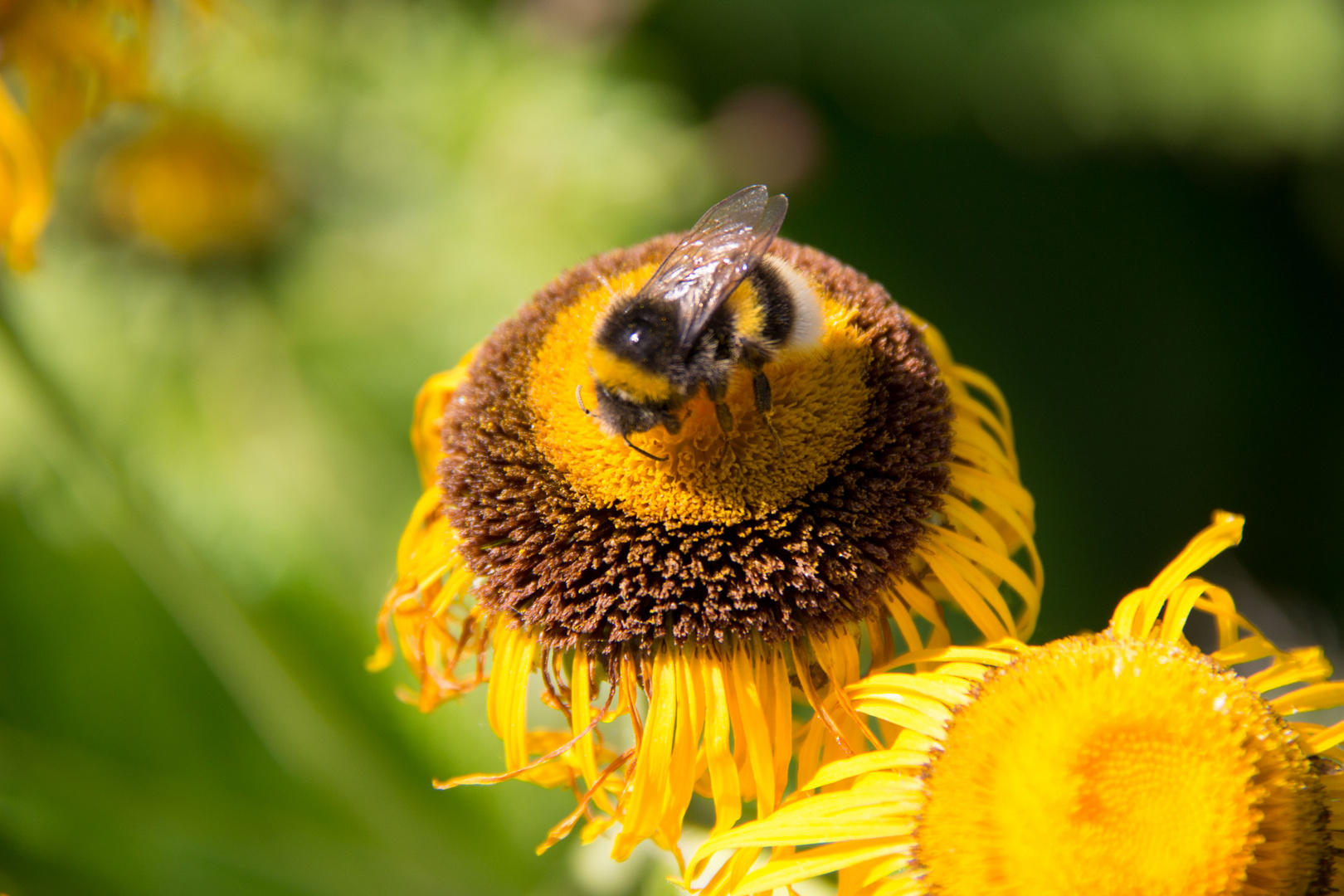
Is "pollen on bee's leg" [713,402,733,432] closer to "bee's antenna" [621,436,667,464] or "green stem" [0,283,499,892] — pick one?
"bee's antenna" [621,436,667,464]

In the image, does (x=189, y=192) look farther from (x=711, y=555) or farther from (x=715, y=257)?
(x=711, y=555)

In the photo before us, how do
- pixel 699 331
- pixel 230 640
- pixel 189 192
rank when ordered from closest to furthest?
pixel 699 331 < pixel 230 640 < pixel 189 192

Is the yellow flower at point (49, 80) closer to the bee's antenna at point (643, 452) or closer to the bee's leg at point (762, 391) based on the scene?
the bee's antenna at point (643, 452)

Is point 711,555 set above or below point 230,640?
below

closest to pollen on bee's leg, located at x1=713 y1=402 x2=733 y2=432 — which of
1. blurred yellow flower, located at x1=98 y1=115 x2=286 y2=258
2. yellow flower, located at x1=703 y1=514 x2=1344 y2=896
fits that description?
yellow flower, located at x1=703 y1=514 x2=1344 y2=896

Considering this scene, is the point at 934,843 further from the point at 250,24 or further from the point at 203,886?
the point at 250,24

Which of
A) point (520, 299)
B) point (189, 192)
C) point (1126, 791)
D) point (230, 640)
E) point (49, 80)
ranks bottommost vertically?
point (1126, 791)

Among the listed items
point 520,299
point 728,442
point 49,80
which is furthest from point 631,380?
point 520,299
